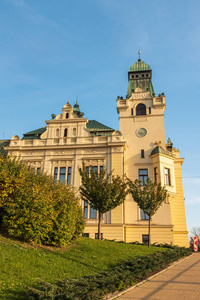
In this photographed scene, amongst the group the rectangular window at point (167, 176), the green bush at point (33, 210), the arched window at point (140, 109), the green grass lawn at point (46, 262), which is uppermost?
the arched window at point (140, 109)

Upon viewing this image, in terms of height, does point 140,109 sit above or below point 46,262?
above

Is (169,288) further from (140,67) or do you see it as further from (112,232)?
(140,67)

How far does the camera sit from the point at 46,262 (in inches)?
480

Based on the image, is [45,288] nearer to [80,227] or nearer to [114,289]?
[114,289]

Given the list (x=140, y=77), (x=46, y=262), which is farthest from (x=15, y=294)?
(x=140, y=77)

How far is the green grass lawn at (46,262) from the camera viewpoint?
366 inches

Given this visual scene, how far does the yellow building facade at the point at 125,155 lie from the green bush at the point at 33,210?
1392 centimetres

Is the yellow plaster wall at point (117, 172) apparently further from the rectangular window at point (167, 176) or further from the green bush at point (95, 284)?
the green bush at point (95, 284)

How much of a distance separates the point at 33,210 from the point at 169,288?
7.89 m

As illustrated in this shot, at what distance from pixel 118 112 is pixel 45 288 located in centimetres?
3098

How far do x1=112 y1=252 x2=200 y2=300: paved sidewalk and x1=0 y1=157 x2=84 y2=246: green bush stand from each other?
5.76m

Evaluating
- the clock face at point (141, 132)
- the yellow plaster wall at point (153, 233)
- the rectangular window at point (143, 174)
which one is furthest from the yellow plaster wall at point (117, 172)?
the clock face at point (141, 132)

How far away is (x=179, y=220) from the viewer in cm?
3206

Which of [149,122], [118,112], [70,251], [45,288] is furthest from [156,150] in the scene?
[45,288]
